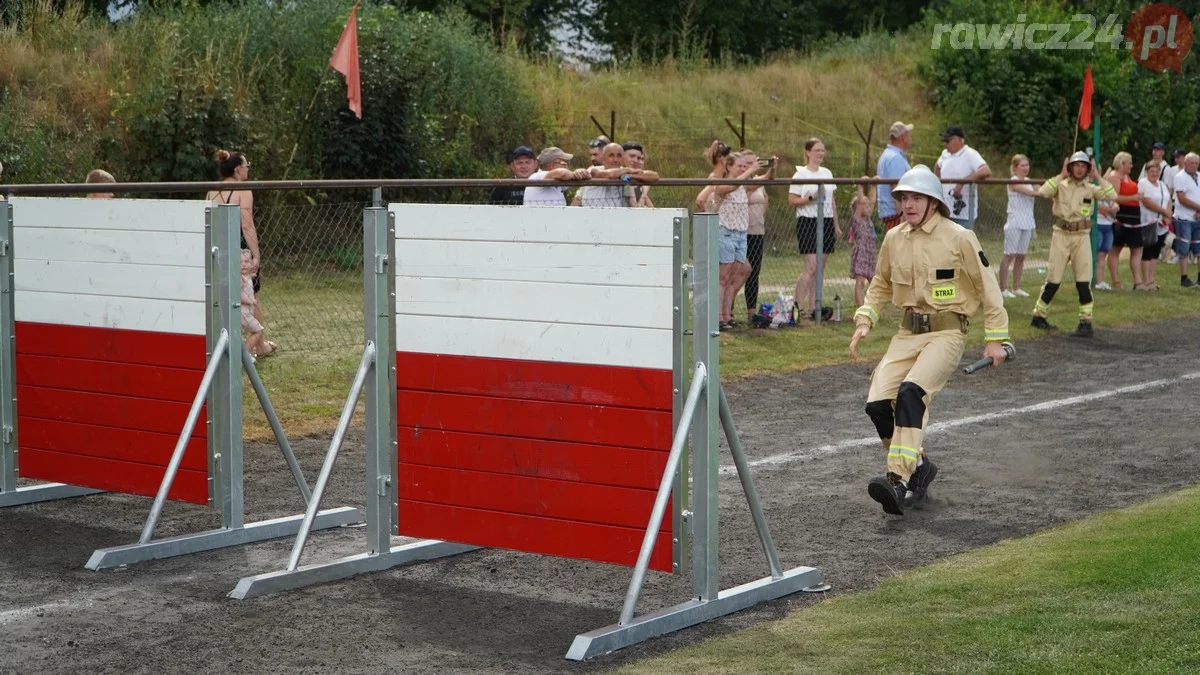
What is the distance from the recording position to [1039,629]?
19.3 ft

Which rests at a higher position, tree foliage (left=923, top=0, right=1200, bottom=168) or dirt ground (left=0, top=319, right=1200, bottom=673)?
tree foliage (left=923, top=0, right=1200, bottom=168)

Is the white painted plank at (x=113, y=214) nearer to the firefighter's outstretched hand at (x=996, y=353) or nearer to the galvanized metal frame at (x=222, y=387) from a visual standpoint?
the galvanized metal frame at (x=222, y=387)

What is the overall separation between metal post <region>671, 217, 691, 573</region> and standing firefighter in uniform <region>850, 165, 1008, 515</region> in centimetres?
246

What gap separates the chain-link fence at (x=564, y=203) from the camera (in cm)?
1505

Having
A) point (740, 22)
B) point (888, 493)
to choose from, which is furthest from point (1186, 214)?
point (740, 22)

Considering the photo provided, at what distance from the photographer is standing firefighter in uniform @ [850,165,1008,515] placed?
840 centimetres

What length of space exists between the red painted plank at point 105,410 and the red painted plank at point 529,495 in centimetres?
129

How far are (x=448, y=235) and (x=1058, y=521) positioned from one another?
3541 mm

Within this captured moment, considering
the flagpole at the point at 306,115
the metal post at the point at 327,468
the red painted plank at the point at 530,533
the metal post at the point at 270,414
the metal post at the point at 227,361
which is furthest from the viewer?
the flagpole at the point at 306,115

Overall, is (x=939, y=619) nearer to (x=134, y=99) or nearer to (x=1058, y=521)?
(x=1058, y=521)

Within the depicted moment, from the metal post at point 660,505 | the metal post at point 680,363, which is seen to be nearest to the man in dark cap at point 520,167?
the metal post at point 680,363

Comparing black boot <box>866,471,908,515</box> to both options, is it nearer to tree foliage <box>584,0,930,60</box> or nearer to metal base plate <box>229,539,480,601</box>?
metal base plate <box>229,539,480,601</box>

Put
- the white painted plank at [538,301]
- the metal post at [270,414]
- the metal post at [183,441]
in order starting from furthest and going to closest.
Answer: the metal post at [270,414], the metal post at [183,441], the white painted plank at [538,301]

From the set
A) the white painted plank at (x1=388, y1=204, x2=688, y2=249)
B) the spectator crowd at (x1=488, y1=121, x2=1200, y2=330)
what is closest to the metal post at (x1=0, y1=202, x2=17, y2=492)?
the white painted plank at (x1=388, y1=204, x2=688, y2=249)
